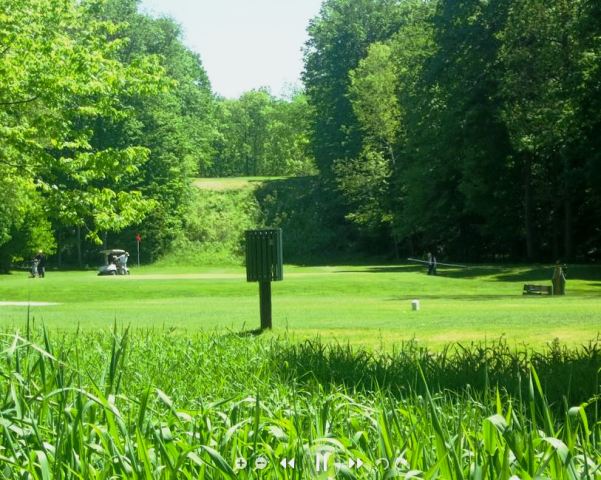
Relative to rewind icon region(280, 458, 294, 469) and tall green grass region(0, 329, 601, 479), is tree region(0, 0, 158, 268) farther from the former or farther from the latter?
rewind icon region(280, 458, 294, 469)

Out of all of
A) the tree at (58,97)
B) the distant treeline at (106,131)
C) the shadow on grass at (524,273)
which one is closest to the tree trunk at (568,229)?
the shadow on grass at (524,273)

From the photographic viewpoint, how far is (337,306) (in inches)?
992

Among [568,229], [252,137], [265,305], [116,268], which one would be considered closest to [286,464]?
[265,305]

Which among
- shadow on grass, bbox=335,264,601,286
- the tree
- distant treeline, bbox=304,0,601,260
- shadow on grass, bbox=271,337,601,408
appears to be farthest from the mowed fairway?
distant treeline, bbox=304,0,601,260

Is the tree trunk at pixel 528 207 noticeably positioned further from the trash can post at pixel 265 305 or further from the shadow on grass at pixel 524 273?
the trash can post at pixel 265 305

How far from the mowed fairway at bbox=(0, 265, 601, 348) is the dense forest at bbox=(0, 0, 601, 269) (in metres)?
3.22

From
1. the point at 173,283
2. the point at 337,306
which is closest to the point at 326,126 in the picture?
the point at 173,283

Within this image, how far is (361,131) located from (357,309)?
60267 millimetres

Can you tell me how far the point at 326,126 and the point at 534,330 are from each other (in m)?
71.3

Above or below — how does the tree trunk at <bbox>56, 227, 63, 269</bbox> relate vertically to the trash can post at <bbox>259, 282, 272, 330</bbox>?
above

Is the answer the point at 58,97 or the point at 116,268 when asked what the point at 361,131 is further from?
the point at 58,97

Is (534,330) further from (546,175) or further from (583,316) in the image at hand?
(546,175)

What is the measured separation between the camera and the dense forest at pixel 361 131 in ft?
80.1

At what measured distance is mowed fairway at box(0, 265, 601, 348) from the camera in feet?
49.7
